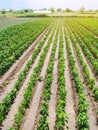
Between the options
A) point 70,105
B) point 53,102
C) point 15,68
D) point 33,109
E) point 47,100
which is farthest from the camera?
point 15,68

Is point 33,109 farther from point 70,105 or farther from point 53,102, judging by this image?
point 70,105

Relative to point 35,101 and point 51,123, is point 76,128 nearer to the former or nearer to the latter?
point 51,123

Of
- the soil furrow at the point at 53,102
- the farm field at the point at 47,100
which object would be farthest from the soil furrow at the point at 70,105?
the soil furrow at the point at 53,102

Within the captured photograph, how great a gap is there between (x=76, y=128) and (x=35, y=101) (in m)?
2.67

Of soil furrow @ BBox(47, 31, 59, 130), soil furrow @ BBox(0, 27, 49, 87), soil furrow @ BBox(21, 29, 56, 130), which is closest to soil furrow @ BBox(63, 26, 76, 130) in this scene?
soil furrow @ BBox(47, 31, 59, 130)

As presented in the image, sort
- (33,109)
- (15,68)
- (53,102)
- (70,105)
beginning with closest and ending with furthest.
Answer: (33,109), (70,105), (53,102), (15,68)

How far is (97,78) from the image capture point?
50.5 ft

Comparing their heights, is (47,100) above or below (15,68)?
above

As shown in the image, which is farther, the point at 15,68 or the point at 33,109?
the point at 15,68

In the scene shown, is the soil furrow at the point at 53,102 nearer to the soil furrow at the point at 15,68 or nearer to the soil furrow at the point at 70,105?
the soil furrow at the point at 70,105

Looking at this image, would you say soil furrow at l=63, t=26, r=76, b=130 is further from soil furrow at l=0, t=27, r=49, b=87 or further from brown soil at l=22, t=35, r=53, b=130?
soil furrow at l=0, t=27, r=49, b=87

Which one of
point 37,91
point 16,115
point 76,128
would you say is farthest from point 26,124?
point 37,91

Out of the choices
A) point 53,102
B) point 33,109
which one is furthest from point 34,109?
point 53,102

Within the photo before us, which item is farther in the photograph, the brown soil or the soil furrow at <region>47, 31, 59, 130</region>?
the soil furrow at <region>47, 31, 59, 130</region>
